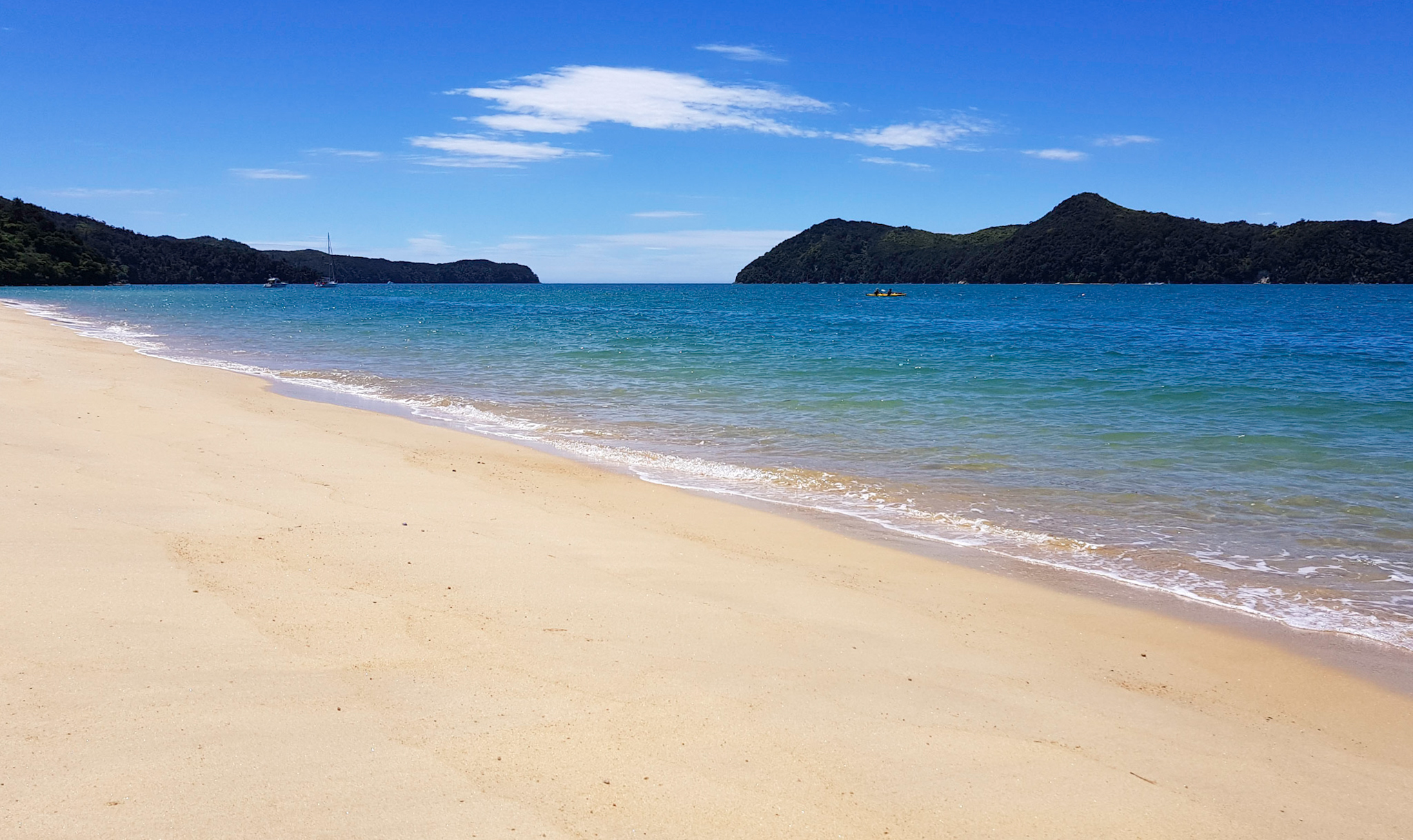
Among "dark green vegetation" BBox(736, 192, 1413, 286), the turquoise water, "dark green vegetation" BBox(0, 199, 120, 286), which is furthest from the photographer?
"dark green vegetation" BBox(736, 192, 1413, 286)

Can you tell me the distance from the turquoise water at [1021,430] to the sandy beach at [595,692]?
1671 millimetres

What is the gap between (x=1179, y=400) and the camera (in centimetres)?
1695

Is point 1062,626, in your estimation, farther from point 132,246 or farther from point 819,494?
point 132,246

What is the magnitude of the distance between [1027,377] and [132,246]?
214816 mm

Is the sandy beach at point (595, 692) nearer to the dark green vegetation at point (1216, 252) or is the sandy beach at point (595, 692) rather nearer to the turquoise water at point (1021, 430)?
the turquoise water at point (1021, 430)

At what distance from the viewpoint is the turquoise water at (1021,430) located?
7.12 metres

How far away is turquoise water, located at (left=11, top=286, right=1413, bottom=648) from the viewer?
280 inches

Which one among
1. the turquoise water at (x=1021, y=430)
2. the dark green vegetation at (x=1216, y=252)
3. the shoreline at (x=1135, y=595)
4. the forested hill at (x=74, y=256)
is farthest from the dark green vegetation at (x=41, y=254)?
the dark green vegetation at (x=1216, y=252)

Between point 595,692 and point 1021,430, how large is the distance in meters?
10.9

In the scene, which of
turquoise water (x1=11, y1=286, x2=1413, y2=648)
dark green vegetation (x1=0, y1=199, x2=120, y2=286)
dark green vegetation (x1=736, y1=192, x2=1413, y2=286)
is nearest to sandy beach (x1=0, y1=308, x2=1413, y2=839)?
turquoise water (x1=11, y1=286, x2=1413, y2=648)

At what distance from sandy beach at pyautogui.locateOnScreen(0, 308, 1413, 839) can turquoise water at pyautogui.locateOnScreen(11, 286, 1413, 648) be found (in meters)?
1.67

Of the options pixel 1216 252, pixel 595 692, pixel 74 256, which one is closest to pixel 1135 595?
pixel 595 692

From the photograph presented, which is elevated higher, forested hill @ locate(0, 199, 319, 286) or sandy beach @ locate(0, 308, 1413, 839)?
forested hill @ locate(0, 199, 319, 286)

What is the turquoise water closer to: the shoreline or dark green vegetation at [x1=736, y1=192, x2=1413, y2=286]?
the shoreline
